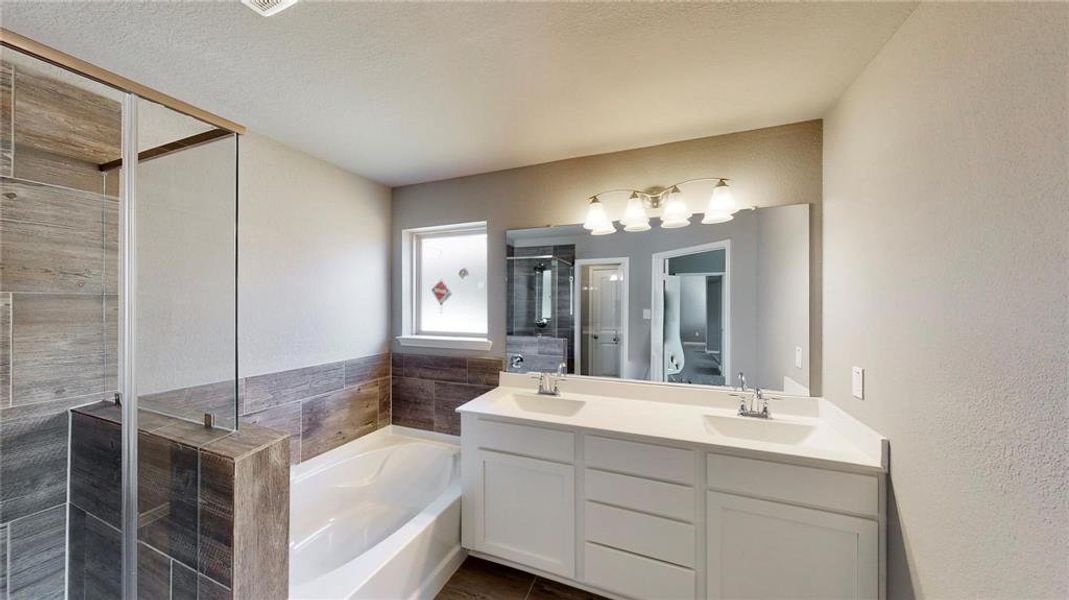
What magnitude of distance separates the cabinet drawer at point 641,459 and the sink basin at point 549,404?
0.43 metres

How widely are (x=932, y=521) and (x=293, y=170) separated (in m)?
3.26

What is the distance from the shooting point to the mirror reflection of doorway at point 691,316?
1.97 meters

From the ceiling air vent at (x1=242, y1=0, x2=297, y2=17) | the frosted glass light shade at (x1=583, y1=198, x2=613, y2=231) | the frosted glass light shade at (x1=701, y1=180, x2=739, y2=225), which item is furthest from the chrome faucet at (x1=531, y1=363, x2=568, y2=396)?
the ceiling air vent at (x1=242, y1=0, x2=297, y2=17)

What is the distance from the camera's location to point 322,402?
227cm

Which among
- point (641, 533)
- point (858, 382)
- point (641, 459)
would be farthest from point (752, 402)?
point (641, 533)

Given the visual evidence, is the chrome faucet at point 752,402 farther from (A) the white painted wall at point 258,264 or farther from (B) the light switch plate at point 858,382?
(A) the white painted wall at point 258,264

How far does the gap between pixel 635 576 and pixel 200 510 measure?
166 centimetres

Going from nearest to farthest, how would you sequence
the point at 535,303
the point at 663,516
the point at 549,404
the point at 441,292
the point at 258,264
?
the point at 663,516
the point at 258,264
the point at 549,404
the point at 535,303
the point at 441,292

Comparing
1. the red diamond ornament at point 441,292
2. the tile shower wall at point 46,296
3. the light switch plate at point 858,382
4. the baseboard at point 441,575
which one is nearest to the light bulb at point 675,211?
the light switch plate at point 858,382

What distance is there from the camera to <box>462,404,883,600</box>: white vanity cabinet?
52.2 inches

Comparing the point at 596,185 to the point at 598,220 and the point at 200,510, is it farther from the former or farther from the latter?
the point at 200,510

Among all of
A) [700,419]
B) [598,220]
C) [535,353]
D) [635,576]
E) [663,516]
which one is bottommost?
[635,576]

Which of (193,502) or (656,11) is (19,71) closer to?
(193,502)

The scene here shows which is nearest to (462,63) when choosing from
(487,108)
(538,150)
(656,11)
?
(487,108)
